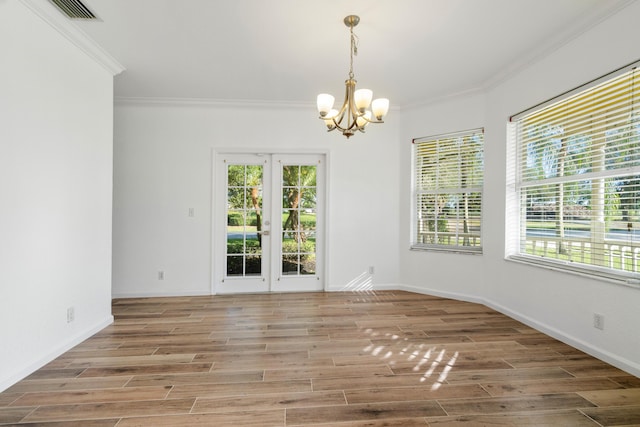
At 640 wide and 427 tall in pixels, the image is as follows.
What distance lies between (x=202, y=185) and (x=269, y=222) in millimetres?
1063

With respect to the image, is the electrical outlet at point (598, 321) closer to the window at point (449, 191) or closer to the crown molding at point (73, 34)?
the window at point (449, 191)

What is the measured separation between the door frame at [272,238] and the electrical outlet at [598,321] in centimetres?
303

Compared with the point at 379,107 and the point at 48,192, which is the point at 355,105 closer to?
the point at 379,107

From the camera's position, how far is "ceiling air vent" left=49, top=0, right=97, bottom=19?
2.51 metres

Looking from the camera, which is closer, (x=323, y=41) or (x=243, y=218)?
(x=323, y=41)

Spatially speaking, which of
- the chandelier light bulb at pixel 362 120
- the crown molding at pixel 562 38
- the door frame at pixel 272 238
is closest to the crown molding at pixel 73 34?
the door frame at pixel 272 238

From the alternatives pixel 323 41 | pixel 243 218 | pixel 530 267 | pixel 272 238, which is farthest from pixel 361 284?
pixel 323 41

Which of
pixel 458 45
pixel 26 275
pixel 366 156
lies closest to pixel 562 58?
pixel 458 45

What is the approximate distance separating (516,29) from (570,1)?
415mm

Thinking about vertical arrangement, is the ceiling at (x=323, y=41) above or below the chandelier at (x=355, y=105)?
above

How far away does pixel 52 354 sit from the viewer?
265cm

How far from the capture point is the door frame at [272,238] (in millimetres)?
4680

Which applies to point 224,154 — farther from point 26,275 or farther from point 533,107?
point 533,107

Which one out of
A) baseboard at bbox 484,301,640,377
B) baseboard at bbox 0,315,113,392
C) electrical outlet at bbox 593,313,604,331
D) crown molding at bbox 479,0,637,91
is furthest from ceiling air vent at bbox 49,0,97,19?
baseboard at bbox 484,301,640,377
